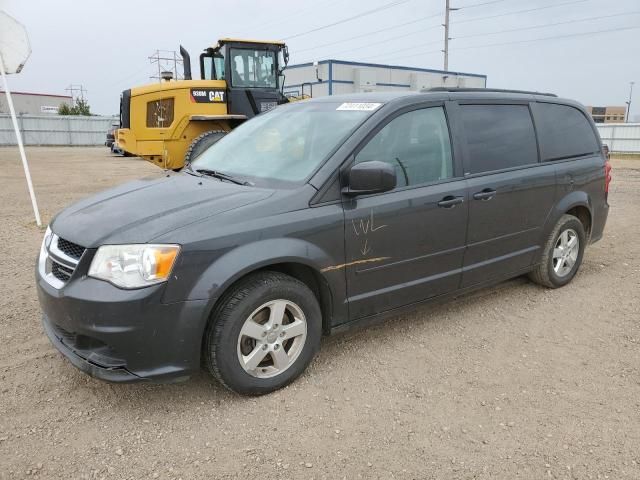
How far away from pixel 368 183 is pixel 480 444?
1.52 m

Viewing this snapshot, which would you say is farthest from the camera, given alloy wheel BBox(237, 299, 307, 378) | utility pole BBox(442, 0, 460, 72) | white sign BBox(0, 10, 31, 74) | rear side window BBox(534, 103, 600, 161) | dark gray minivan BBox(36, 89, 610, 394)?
utility pole BBox(442, 0, 460, 72)

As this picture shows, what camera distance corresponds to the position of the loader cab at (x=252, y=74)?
11523 mm

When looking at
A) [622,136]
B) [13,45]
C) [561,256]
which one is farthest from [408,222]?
[622,136]

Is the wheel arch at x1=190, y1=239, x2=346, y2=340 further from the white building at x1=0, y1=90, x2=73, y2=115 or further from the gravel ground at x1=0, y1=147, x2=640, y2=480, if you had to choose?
the white building at x1=0, y1=90, x2=73, y2=115

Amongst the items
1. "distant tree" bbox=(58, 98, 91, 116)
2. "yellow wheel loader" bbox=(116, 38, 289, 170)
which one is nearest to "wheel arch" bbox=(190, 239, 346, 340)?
"yellow wheel loader" bbox=(116, 38, 289, 170)

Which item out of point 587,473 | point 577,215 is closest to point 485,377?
point 587,473

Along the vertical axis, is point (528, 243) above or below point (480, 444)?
above

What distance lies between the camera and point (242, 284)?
2.81 m

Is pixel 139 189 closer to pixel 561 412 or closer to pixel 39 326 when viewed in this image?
pixel 39 326

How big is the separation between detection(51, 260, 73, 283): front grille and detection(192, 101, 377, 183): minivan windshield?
1.20m

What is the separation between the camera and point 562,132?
4.63 metres

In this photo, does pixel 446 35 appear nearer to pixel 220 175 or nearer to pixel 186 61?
pixel 186 61

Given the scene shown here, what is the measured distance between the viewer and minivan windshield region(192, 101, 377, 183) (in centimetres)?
328

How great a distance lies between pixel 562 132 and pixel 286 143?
8.70ft
